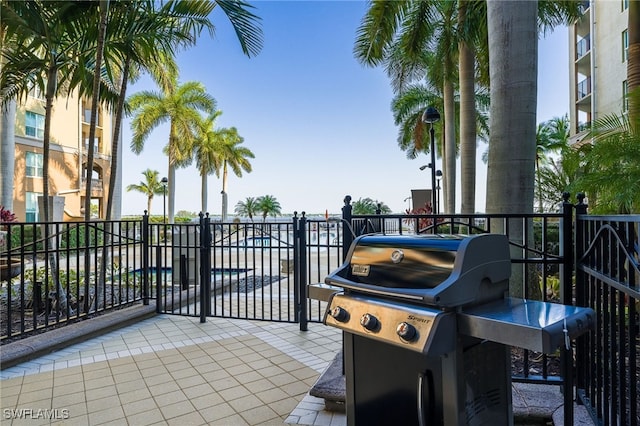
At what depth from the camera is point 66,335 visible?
12.7 ft

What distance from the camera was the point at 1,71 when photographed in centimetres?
550

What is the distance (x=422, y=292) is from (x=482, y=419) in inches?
25.0

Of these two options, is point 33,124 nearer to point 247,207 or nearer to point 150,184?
point 247,207

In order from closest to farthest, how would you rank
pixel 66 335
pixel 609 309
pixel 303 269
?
pixel 609 309, pixel 66 335, pixel 303 269

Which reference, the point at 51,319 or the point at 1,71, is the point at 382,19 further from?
the point at 51,319

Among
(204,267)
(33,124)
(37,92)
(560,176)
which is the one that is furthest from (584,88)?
(33,124)

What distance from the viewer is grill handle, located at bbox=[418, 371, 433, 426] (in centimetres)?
137

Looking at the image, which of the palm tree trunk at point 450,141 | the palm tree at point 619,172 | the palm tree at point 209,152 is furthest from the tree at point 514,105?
the palm tree at point 209,152

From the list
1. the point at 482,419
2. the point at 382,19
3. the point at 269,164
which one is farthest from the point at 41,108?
the point at 482,419

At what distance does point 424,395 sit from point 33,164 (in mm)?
25374

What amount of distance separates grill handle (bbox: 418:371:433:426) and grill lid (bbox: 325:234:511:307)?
1.04ft

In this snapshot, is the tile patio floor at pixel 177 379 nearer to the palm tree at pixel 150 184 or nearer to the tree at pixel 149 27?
the tree at pixel 149 27

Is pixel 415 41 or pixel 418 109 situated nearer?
pixel 415 41

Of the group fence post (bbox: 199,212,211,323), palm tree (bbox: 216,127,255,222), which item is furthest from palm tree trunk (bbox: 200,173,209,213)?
fence post (bbox: 199,212,211,323)
